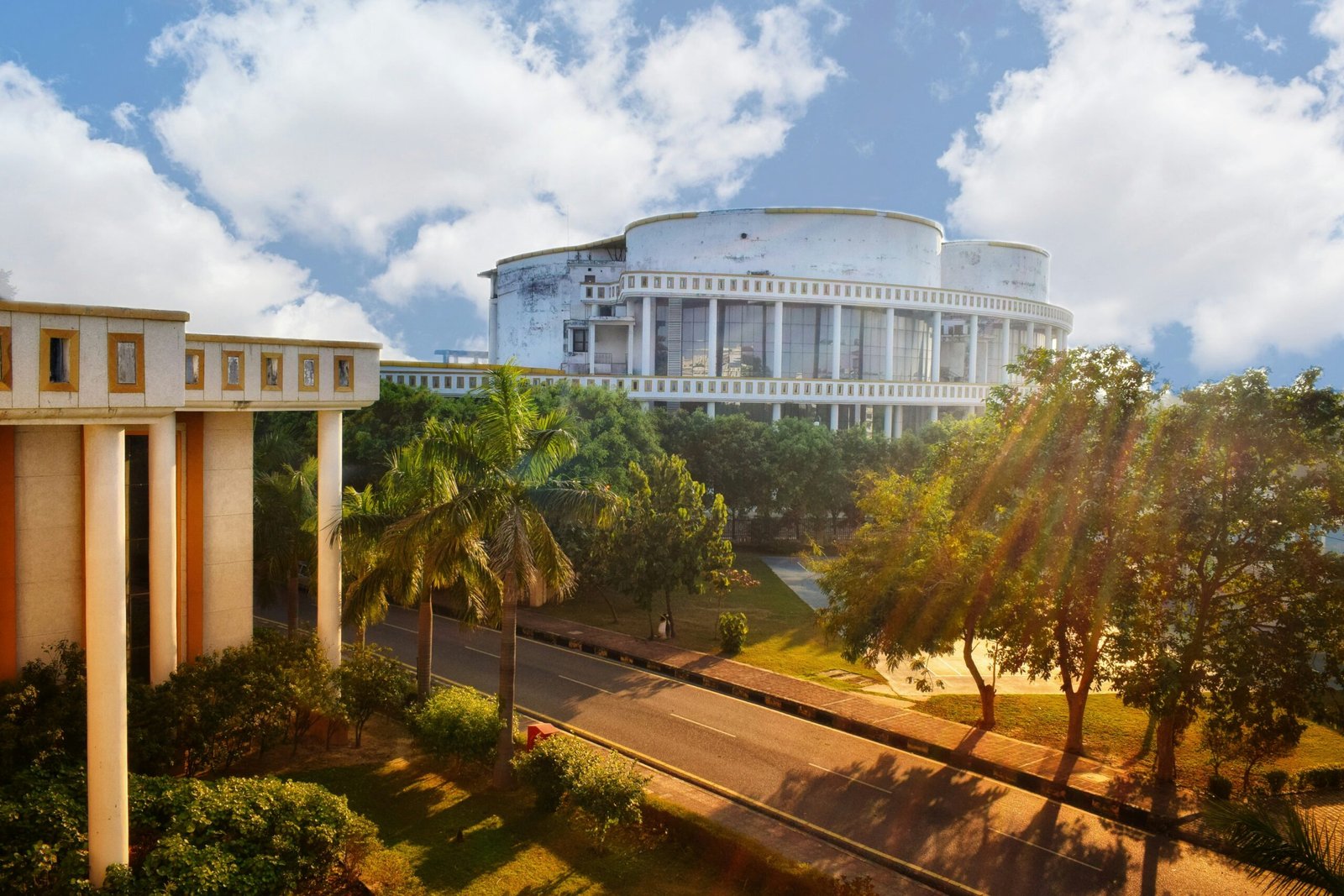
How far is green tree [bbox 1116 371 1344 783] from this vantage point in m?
15.9

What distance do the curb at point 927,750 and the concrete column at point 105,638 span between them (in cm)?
1398

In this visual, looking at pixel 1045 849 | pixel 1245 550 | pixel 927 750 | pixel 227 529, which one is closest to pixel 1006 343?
pixel 1245 550

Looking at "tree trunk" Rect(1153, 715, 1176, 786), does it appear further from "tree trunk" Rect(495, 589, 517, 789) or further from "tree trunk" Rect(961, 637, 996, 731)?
"tree trunk" Rect(495, 589, 517, 789)

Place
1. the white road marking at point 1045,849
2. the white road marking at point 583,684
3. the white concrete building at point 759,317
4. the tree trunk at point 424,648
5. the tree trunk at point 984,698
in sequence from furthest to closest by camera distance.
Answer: the white concrete building at point 759,317
the white road marking at point 583,684
the tree trunk at point 984,698
the tree trunk at point 424,648
the white road marking at point 1045,849

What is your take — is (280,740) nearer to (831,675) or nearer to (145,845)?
(145,845)

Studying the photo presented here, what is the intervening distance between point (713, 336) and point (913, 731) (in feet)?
101

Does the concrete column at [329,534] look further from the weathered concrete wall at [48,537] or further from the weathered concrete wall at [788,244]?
the weathered concrete wall at [788,244]

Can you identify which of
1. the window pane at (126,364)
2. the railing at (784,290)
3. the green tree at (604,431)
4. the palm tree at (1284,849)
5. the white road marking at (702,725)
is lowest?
the white road marking at (702,725)

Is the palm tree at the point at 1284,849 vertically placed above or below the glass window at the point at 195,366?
below

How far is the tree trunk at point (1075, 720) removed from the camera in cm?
1883

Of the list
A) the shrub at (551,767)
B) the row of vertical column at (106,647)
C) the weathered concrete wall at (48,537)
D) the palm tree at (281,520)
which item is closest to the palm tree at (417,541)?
the shrub at (551,767)

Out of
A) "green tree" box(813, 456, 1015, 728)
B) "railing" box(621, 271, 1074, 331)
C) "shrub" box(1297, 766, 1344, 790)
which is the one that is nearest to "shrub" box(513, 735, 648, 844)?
"green tree" box(813, 456, 1015, 728)

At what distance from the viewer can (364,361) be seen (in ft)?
55.1

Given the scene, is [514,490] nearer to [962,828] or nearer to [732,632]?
[962,828]
